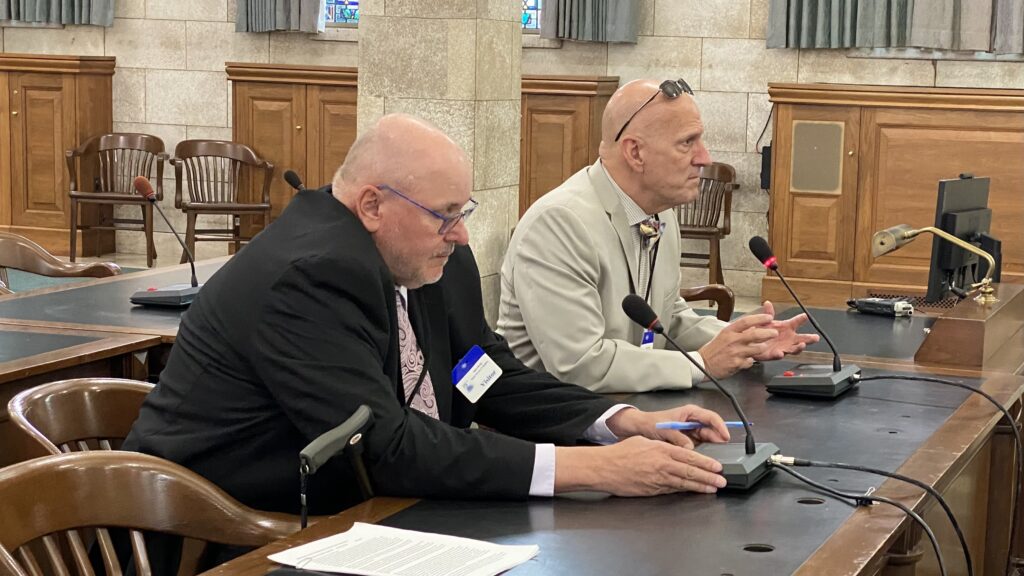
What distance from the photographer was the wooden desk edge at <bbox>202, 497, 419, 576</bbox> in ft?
5.59

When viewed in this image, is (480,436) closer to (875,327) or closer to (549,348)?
(549,348)

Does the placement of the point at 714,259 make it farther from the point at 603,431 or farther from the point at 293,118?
the point at 603,431

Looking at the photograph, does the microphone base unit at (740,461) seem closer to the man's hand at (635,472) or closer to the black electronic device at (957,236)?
the man's hand at (635,472)

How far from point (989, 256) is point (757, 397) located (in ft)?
4.34

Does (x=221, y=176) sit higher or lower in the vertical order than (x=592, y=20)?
lower

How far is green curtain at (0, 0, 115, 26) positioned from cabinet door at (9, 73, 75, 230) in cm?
52

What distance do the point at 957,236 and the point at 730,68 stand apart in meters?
4.96

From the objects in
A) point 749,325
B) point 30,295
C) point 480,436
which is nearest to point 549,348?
point 749,325

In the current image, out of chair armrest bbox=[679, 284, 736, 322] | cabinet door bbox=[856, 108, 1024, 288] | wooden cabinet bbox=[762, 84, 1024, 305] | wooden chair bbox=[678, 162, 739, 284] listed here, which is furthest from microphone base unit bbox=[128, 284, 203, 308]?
cabinet door bbox=[856, 108, 1024, 288]

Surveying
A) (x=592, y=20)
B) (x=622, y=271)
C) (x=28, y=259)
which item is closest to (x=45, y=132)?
(x=592, y=20)

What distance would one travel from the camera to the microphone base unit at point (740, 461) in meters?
2.09

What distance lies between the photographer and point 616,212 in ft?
11.1

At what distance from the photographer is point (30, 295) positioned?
4172mm

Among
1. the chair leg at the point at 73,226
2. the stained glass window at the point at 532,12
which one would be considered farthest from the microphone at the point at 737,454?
the chair leg at the point at 73,226
